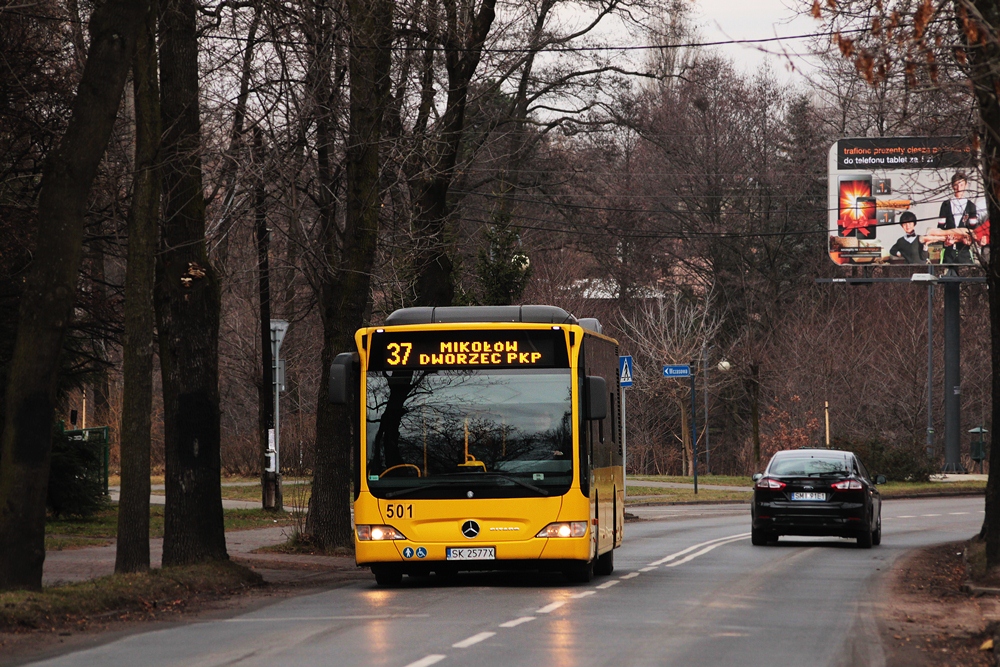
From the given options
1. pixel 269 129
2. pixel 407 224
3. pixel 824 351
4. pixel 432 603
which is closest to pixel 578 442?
pixel 432 603

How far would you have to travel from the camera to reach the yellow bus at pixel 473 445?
16891mm

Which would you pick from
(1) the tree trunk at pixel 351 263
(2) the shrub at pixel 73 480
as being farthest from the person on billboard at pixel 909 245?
(1) the tree trunk at pixel 351 263

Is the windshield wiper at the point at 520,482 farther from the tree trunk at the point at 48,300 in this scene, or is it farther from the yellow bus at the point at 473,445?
the tree trunk at the point at 48,300

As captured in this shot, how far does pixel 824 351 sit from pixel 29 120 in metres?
43.4

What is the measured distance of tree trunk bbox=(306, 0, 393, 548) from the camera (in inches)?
854

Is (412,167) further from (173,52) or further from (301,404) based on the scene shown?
(301,404)

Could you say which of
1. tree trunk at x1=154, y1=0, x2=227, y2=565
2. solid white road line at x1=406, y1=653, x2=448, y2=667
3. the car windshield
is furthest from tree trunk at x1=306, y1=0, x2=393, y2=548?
solid white road line at x1=406, y1=653, x2=448, y2=667

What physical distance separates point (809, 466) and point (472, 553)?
32.9ft

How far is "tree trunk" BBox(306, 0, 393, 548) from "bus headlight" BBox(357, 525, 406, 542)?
5.23 meters

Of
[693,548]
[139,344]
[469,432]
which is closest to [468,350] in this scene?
[469,432]

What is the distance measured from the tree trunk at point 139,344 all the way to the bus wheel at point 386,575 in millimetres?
2604

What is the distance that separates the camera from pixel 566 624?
13.4m

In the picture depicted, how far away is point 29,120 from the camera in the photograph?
20.7 m

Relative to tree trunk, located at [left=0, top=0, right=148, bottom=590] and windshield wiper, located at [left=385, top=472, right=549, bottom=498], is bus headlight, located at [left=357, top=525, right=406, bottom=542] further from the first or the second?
tree trunk, located at [left=0, top=0, right=148, bottom=590]
